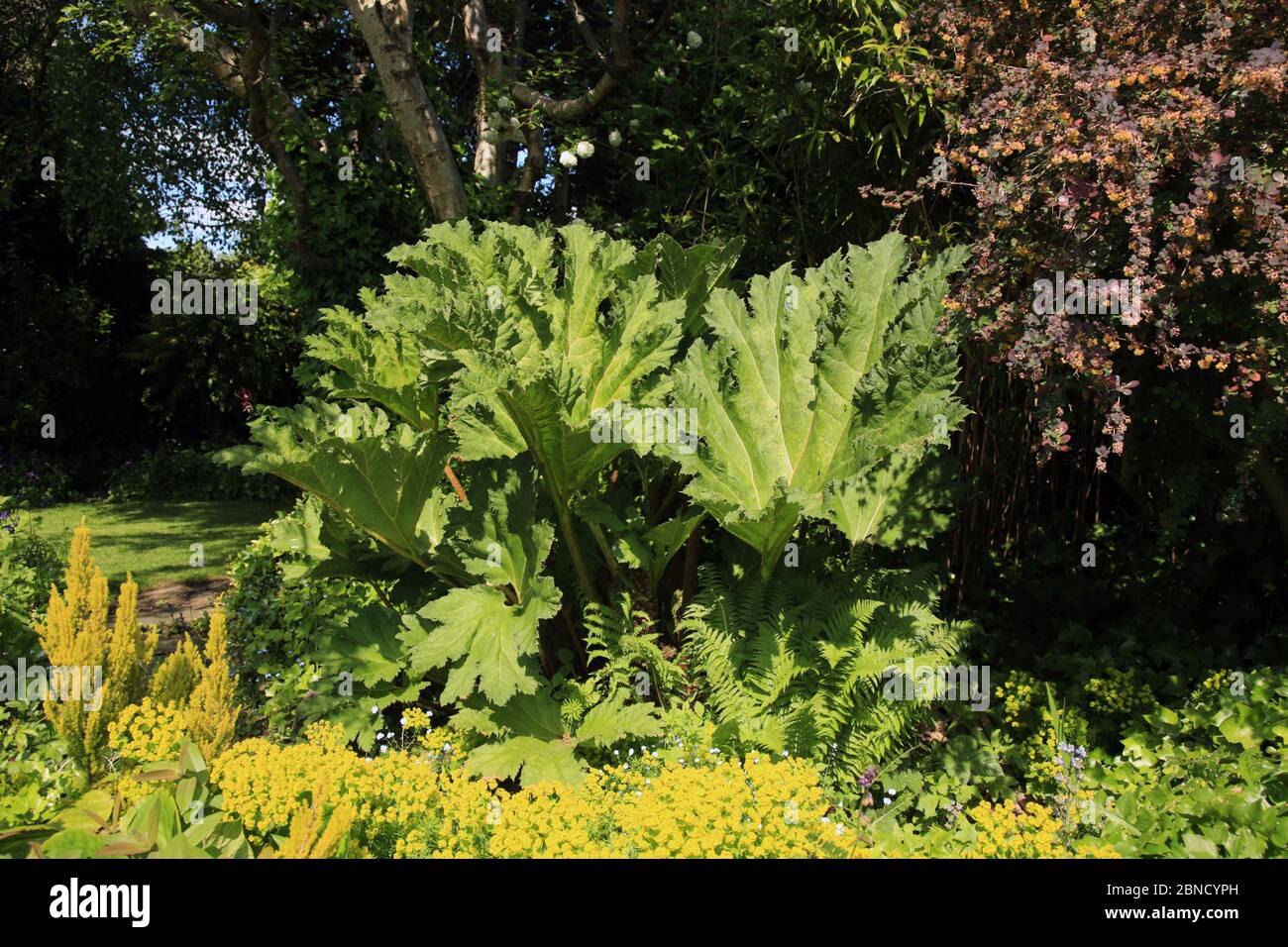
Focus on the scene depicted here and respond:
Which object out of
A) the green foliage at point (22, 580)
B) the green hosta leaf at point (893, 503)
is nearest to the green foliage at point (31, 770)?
the green foliage at point (22, 580)

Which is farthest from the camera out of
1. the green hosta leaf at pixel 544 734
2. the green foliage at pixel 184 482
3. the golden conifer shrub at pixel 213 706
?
the green foliage at pixel 184 482

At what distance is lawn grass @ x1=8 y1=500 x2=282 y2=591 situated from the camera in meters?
7.39

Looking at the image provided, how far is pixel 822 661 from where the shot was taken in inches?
118

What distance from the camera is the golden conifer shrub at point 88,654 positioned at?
276cm

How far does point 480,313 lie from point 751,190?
2507 mm

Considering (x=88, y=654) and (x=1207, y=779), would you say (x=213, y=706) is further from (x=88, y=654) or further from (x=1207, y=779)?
(x=1207, y=779)

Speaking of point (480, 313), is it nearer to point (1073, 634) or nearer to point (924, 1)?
point (924, 1)

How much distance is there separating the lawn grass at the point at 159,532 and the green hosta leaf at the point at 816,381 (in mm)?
4552

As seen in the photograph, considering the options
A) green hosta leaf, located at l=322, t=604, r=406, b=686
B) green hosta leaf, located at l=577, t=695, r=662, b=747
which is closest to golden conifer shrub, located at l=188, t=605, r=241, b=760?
green hosta leaf, located at l=322, t=604, r=406, b=686

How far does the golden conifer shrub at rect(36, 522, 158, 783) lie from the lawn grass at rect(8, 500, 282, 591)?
3.34m

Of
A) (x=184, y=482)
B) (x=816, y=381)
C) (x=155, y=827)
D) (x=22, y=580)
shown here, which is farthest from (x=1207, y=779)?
(x=184, y=482)

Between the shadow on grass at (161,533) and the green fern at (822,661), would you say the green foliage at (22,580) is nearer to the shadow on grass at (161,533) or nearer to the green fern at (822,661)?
the shadow on grass at (161,533)

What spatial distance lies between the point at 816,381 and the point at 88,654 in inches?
94.5

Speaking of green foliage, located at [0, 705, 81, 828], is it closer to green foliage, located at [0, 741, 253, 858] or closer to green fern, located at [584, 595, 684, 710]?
green foliage, located at [0, 741, 253, 858]
